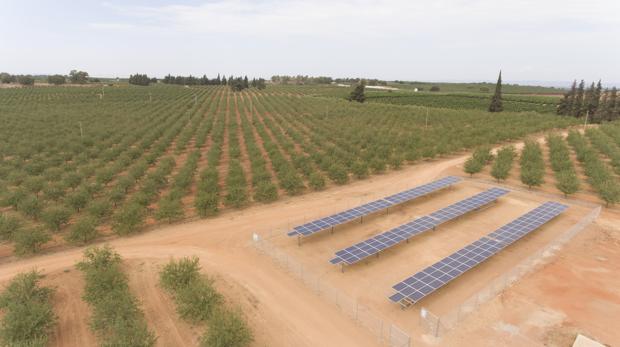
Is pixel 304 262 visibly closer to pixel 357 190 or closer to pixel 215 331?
pixel 215 331

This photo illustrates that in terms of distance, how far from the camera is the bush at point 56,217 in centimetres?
2564

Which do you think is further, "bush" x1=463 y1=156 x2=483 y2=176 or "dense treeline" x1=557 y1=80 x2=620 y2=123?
"dense treeline" x1=557 y1=80 x2=620 y2=123

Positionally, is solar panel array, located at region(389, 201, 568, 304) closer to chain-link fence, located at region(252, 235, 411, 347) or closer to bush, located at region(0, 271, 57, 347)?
chain-link fence, located at region(252, 235, 411, 347)

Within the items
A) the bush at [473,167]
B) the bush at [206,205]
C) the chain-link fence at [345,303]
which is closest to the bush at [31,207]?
the bush at [206,205]

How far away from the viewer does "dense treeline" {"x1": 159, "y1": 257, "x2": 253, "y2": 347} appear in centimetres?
1424

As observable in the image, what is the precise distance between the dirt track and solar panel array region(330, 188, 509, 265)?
144 inches

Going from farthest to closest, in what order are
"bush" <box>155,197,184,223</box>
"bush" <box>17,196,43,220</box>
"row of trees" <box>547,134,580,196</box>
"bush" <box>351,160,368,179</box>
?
"bush" <box>351,160,368,179</box> < "row of trees" <box>547,134,580,196</box> < "bush" <box>17,196,43,220</box> < "bush" <box>155,197,184,223</box>

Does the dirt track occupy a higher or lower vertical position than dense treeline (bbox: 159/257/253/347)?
lower

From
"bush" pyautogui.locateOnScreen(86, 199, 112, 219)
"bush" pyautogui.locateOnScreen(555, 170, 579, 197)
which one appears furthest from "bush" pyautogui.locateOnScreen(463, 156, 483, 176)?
"bush" pyautogui.locateOnScreen(86, 199, 112, 219)

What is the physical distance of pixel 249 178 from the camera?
39.8 meters

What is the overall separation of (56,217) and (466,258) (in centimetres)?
2978

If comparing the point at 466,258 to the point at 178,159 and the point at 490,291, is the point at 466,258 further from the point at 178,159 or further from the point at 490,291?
the point at 178,159

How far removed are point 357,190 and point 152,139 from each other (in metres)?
38.0

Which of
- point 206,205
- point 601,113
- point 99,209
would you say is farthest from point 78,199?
point 601,113
